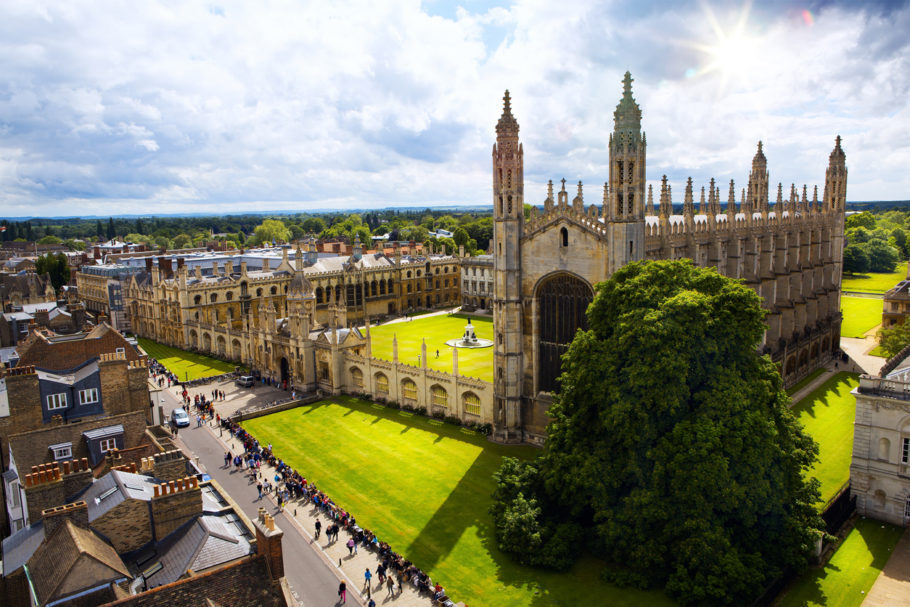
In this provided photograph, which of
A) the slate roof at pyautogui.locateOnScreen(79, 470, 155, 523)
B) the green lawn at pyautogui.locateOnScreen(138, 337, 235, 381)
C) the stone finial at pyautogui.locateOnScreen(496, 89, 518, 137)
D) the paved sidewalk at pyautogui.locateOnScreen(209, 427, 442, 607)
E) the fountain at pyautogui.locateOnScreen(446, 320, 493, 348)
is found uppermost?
the stone finial at pyautogui.locateOnScreen(496, 89, 518, 137)

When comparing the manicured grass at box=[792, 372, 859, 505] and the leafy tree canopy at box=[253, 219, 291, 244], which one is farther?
the leafy tree canopy at box=[253, 219, 291, 244]

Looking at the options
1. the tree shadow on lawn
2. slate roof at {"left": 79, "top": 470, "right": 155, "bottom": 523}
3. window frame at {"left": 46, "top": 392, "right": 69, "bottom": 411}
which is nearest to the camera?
slate roof at {"left": 79, "top": 470, "right": 155, "bottom": 523}

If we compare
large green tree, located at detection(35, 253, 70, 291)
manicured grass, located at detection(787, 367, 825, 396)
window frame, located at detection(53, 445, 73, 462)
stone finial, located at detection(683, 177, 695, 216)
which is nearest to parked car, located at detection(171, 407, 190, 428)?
window frame, located at detection(53, 445, 73, 462)

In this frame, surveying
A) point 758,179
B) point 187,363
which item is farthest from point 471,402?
point 758,179

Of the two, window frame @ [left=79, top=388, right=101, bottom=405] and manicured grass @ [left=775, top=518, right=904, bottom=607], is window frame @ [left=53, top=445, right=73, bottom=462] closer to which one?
window frame @ [left=79, top=388, right=101, bottom=405]

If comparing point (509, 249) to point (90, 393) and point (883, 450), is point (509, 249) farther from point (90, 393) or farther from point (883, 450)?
point (90, 393)

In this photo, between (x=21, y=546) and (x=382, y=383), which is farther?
(x=382, y=383)
